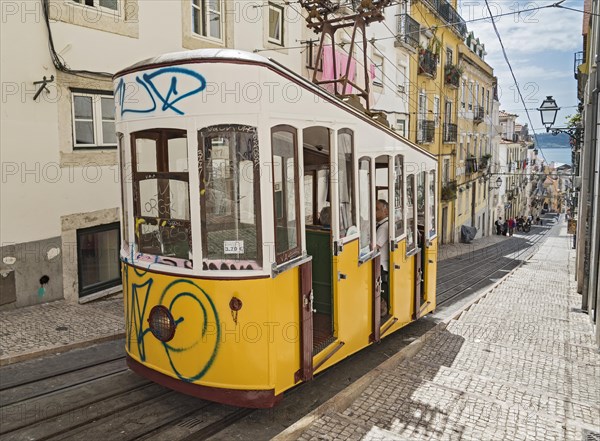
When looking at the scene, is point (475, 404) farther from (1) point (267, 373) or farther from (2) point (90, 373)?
(2) point (90, 373)

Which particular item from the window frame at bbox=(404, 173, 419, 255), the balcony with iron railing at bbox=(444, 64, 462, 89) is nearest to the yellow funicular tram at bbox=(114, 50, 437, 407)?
the window frame at bbox=(404, 173, 419, 255)

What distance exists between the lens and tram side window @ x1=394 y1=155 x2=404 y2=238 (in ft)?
24.1

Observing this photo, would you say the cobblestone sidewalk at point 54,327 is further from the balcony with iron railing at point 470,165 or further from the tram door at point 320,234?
the balcony with iron railing at point 470,165

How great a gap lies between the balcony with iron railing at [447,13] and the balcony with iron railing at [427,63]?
5.63 ft

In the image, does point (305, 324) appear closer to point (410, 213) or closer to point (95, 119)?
point (410, 213)

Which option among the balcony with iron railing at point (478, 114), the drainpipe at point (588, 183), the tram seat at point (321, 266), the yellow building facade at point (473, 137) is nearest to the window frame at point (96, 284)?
the tram seat at point (321, 266)

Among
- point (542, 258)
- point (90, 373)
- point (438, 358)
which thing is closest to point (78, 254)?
point (90, 373)

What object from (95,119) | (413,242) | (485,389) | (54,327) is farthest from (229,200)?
(95,119)

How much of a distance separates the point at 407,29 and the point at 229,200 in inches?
816

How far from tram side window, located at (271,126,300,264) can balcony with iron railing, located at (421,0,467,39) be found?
22.5 m

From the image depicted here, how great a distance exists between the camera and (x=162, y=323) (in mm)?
4789

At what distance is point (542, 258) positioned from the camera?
2292 cm

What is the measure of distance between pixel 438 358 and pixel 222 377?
372cm

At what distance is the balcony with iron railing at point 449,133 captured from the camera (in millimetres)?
28172
